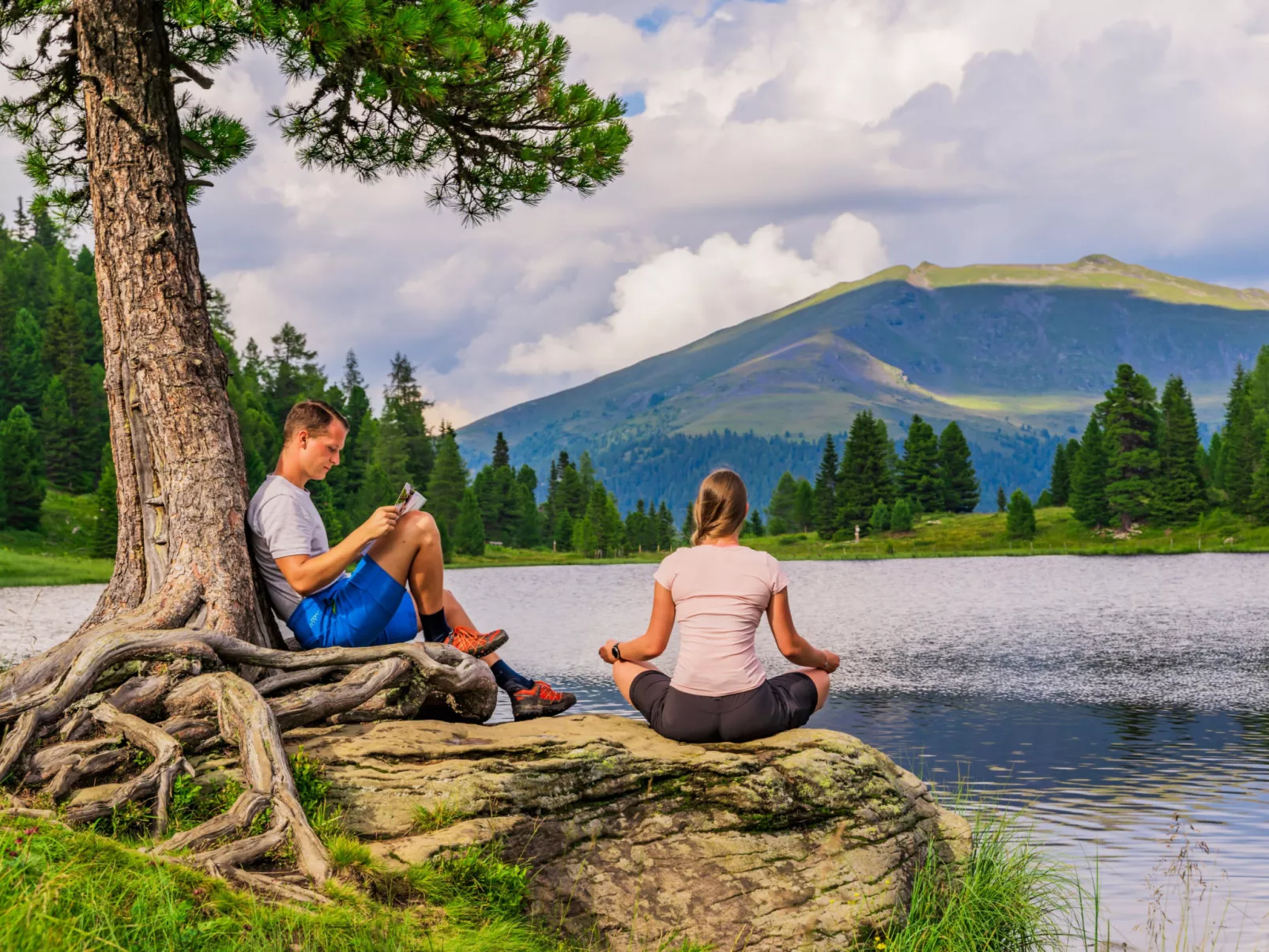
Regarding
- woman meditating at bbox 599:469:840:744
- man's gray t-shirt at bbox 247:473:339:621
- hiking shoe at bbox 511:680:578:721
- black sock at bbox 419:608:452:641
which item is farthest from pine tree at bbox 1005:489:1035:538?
man's gray t-shirt at bbox 247:473:339:621

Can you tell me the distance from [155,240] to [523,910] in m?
→ 5.55

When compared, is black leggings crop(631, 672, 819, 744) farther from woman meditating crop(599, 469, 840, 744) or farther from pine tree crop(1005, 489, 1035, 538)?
pine tree crop(1005, 489, 1035, 538)

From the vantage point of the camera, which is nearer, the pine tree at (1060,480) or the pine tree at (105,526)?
the pine tree at (105,526)

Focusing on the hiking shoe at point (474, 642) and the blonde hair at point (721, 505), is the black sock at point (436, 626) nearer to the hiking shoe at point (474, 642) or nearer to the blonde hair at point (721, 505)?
the hiking shoe at point (474, 642)

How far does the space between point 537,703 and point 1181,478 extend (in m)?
111

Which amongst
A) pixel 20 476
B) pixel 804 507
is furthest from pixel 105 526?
pixel 804 507

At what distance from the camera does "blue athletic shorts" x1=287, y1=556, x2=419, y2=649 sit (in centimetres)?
739

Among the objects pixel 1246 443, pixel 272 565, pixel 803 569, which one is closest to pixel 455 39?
pixel 272 565

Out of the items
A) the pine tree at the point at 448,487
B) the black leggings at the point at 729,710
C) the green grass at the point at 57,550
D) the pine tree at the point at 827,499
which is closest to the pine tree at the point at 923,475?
the pine tree at the point at 827,499

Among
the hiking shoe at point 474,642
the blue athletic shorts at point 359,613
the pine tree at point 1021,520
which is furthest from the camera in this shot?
the pine tree at point 1021,520

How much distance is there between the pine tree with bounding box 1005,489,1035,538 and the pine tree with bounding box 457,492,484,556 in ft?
186

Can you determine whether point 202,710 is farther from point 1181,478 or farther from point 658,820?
point 1181,478

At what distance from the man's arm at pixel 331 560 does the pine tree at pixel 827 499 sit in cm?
12457

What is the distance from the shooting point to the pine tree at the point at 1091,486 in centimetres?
10975
